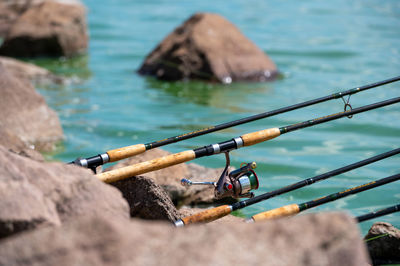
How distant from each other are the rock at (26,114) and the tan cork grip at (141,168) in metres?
3.57

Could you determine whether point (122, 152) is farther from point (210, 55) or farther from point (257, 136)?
point (210, 55)

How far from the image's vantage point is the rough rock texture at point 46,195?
2.44 m

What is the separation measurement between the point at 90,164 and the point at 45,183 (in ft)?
3.14

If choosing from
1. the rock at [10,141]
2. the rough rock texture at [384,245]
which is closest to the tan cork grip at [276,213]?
the rough rock texture at [384,245]

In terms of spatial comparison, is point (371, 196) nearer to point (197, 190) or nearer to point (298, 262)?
point (197, 190)

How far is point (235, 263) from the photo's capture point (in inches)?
81.9

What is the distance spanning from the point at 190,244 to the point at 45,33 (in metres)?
10.2

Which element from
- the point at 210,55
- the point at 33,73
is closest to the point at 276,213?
the point at 210,55

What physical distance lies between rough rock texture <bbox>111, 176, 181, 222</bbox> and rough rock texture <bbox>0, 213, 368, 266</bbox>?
1405mm

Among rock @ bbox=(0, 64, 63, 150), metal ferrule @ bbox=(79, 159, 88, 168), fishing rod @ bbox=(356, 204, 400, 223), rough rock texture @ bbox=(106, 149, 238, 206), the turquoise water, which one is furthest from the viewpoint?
rock @ bbox=(0, 64, 63, 150)

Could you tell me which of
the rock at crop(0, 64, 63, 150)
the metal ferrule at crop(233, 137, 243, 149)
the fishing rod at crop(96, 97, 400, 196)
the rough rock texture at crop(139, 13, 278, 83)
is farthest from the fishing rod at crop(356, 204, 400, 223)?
the rough rock texture at crop(139, 13, 278, 83)

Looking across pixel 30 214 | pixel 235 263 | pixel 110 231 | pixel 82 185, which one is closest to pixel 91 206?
pixel 82 185

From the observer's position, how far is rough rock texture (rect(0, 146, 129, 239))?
244cm

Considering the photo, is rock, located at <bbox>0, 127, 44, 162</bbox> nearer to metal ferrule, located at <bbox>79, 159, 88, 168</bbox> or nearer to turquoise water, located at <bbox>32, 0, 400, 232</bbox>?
turquoise water, located at <bbox>32, 0, 400, 232</bbox>
